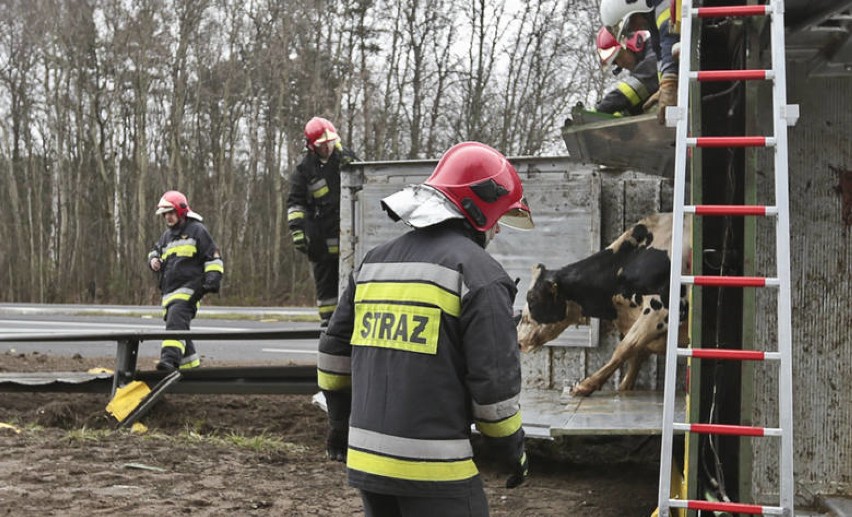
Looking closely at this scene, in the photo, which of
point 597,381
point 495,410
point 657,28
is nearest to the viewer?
point 495,410

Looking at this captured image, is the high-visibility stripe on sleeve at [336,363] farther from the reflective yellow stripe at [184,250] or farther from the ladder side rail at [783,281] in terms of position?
the reflective yellow stripe at [184,250]

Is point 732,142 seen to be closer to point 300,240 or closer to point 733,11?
point 733,11

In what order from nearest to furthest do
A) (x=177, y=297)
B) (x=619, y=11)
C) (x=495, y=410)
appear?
(x=495, y=410) → (x=619, y=11) → (x=177, y=297)

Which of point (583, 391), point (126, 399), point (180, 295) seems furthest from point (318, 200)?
point (583, 391)

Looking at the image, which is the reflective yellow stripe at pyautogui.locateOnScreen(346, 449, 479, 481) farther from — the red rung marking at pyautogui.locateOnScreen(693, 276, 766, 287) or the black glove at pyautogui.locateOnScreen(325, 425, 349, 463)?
the red rung marking at pyautogui.locateOnScreen(693, 276, 766, 287)

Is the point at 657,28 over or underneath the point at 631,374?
over

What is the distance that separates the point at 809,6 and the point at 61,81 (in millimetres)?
28983

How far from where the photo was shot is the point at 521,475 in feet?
9.90

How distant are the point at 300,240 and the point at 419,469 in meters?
5.94

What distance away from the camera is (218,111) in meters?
28.3

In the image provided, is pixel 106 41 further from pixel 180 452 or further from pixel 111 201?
pixel 180 452

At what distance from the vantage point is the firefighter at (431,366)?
8.90ft

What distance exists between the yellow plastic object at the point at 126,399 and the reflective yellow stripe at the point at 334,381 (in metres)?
4.73

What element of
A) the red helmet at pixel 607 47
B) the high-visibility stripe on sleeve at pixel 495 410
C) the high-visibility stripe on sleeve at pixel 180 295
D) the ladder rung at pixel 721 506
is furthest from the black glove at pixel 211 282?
the high-visibility stripe on sleeve at pixel 495 410
